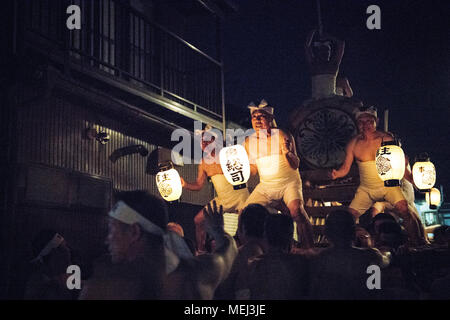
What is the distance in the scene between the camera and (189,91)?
46.1 ft

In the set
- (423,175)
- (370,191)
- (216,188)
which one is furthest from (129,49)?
(423,175)

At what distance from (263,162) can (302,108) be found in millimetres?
3121

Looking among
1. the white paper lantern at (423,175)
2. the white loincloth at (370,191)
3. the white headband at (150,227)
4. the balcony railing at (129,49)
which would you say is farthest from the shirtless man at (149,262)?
the white paper lantern at (423,175)

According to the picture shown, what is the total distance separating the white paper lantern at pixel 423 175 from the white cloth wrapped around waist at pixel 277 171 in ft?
9.78

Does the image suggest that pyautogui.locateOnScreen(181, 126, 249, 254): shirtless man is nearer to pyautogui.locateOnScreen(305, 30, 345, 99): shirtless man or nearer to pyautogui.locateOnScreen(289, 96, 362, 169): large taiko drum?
pyautogui.locateOnScreen(289, 96, 362, 169): large taiko drum

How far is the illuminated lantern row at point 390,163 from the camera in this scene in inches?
360

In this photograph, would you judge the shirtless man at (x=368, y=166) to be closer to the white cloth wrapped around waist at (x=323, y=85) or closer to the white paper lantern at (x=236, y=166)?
the white paper lantern at (x=236, y=166)

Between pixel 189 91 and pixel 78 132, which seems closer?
pixel 78 132

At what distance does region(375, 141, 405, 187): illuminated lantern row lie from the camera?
9.14 m

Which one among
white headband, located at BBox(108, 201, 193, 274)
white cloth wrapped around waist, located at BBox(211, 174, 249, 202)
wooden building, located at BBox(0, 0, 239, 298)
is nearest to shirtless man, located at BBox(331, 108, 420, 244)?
white cloth wrapped around waist, located at BBox(211, 174, 249, 202)
